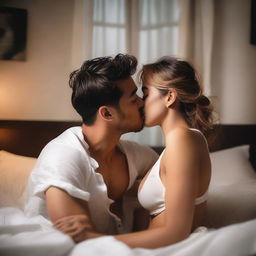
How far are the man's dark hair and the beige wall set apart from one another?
6.3 inches

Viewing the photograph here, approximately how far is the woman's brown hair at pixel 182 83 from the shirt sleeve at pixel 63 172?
22 centimetres

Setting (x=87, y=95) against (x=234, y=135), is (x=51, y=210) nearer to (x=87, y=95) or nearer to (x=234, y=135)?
(x=87, y=95)

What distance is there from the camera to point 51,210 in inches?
20.8

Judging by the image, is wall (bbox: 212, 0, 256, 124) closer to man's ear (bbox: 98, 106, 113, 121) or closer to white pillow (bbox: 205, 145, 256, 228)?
white pillow (bbox: 205, 145, 256, 228)

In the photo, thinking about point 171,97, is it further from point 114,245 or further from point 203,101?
point 114,245

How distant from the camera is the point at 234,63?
2.80ft

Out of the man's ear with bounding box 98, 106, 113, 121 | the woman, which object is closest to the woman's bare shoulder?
the woman

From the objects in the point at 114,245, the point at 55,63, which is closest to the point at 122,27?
the point at 55,63

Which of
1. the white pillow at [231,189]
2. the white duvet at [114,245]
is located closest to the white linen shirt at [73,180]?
the white duvet at [114,245]

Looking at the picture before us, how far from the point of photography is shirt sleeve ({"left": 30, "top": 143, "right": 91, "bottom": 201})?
0.55 m

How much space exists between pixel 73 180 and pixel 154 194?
171 mm

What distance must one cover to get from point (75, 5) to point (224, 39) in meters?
0.40

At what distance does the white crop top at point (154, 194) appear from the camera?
642 mm

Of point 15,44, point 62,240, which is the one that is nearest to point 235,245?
point 62,240
